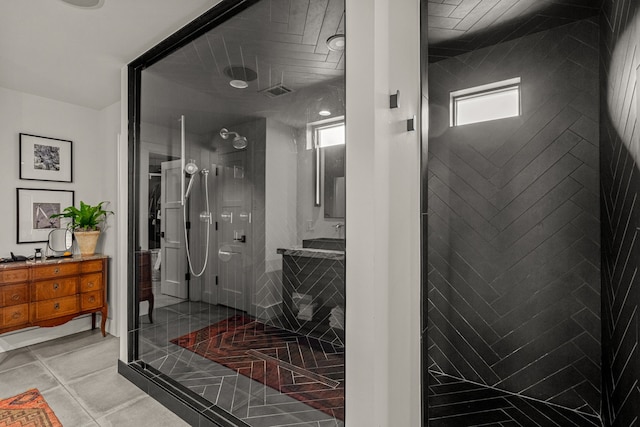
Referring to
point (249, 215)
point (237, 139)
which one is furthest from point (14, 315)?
point (237, 139)

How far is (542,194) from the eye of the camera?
7.45ft

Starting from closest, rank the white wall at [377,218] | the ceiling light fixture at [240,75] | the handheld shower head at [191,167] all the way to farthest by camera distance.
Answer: the white wall at [377,218] → the ceiling light fixture at [240,75] → the handheld shower head at [191,167]

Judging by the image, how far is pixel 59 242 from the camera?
3.62 metres

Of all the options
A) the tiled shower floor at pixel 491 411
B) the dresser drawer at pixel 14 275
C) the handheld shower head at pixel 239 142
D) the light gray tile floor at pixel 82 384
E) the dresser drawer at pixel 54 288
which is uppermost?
the handheld shower head at pixel 239 142

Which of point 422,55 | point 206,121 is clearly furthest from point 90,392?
point 422,55

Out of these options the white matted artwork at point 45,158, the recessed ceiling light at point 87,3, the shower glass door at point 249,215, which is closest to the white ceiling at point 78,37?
the recessed ceiling light at point 87,3

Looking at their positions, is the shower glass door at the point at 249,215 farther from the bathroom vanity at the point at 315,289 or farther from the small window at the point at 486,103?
the small window at the point at 486,103

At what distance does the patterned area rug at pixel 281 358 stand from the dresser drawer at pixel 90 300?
1.94 meters

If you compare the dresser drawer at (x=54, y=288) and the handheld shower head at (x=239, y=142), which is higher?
the handheld shower head at (x=239, y=142)

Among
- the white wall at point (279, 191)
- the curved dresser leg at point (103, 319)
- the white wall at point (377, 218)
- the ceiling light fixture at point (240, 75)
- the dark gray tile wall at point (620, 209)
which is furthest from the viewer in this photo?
the curved dresser leg at point (103, 319)

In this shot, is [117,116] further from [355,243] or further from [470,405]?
[470,405]

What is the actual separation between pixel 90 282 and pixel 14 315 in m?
0.63

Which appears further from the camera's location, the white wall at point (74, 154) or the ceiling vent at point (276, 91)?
the white wall at point (74, 154)

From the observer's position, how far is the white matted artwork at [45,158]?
11.1 feet
